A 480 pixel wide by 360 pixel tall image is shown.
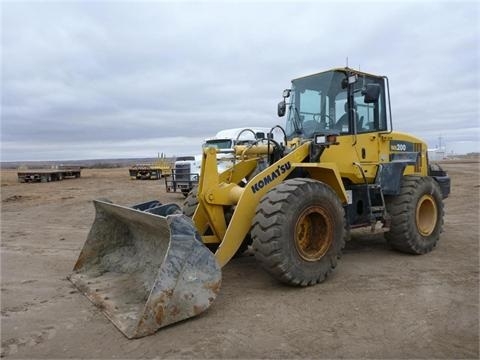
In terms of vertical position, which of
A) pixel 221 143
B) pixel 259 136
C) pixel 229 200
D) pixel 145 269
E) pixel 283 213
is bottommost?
pixel 145 269

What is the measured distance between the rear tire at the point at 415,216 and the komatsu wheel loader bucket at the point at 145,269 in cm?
359

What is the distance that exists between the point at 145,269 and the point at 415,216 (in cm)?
424

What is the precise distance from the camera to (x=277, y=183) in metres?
5.70

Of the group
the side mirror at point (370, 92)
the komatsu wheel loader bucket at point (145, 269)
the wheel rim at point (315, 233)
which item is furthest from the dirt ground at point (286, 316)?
the side mirror at point (370, 92)

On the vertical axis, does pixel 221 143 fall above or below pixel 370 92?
below

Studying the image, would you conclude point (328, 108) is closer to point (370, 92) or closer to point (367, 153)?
point (370, 92)

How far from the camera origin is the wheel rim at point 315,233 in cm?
545

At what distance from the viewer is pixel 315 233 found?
568 cm

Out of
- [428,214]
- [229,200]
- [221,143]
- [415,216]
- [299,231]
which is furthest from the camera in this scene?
[221,143]

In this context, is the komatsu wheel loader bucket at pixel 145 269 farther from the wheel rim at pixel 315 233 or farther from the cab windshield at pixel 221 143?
the cab windshield at pixel 221 143

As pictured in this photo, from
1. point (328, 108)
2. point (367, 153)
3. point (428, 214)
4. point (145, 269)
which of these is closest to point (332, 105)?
point (328, 108)

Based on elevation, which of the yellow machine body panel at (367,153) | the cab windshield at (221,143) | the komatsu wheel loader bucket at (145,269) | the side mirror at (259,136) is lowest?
the komatsu wheel loader bucket at (145,269)

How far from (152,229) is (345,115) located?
11.3ft

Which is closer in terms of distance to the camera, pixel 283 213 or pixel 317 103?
pixel 283 213
